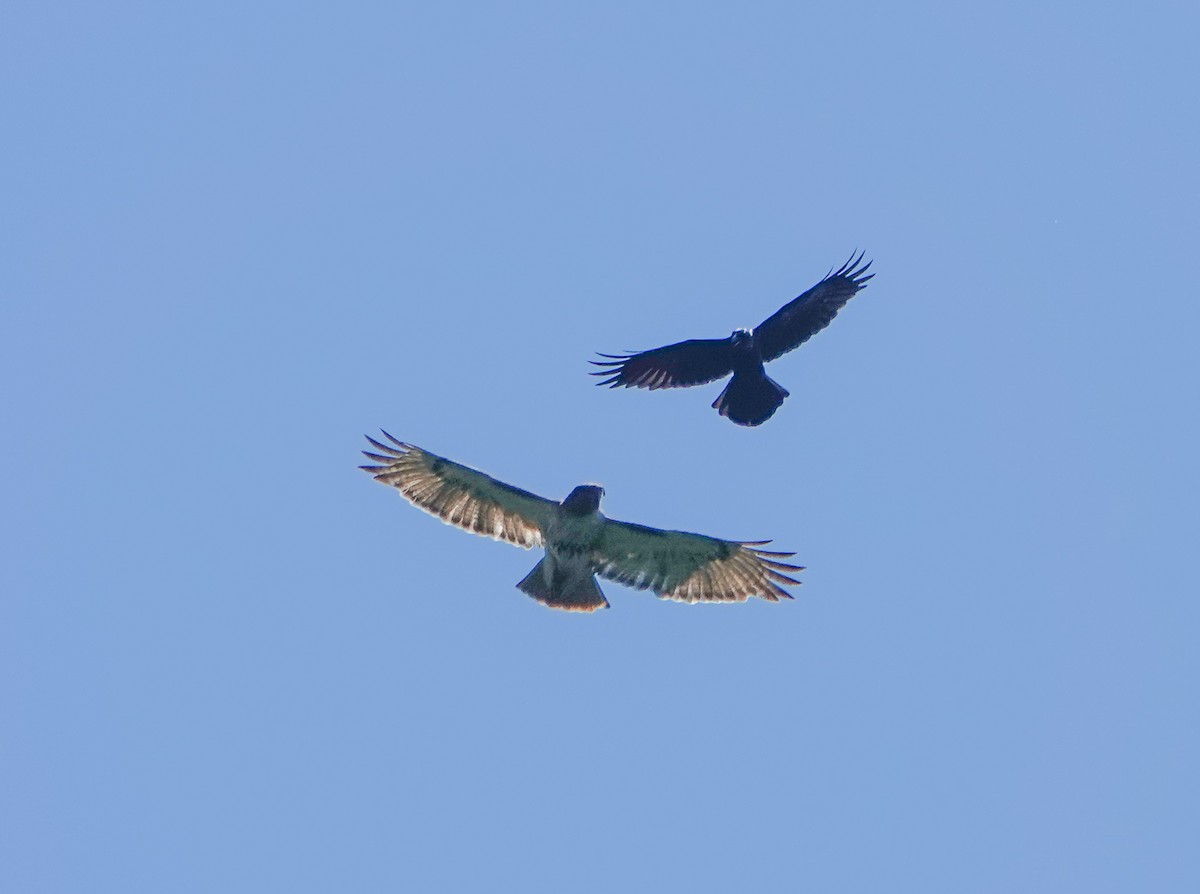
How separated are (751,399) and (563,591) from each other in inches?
123

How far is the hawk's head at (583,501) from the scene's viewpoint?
46.3 ft

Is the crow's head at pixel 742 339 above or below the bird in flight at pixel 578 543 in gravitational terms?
above

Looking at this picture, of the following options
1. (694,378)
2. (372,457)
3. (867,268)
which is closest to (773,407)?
(694,378)

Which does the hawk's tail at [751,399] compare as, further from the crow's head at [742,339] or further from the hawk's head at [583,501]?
the hawk's head at [583,501]

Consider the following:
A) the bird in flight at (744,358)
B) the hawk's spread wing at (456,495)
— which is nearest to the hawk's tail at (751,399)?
the bird in flight at (744,358)

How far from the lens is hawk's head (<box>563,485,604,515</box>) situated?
46.3 feet

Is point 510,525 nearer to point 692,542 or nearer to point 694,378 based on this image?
point 692,542

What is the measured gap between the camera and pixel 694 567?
1501 centimetres

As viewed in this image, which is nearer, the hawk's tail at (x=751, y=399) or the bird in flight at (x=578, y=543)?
the bird in flight at (x=578, y=543)

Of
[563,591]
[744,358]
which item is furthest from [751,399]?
[563,591]

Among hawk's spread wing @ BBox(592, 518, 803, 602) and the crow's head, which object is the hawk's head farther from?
the crow's head

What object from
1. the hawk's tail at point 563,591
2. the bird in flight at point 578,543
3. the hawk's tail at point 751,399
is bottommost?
the hawk's tail at point 563,591

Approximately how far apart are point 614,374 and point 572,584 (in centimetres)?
320

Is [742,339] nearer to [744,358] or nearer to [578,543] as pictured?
[744,358]
